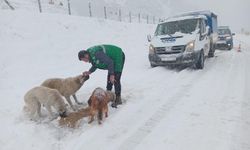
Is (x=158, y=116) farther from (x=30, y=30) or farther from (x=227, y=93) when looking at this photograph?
(x=30, y=30)

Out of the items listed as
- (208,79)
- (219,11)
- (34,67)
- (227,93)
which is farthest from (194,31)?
(219,11)

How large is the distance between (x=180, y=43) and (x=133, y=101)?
16.5 feet

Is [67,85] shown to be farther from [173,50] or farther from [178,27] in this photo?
[178,27]

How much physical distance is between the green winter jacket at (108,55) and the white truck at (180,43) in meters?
5.22

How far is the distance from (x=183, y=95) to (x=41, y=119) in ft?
12.0

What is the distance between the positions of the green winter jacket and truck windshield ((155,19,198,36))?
20.4 feet

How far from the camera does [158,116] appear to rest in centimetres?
696

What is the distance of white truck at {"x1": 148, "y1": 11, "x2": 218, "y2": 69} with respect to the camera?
12.3m

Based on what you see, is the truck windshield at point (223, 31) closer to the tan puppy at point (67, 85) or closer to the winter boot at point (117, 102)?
the winter boot at point (117, 102)

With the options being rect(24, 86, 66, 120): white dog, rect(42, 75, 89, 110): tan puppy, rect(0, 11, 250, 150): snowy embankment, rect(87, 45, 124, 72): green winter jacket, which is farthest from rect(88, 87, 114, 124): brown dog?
rect(42, 75, 89, 110): tan puppy

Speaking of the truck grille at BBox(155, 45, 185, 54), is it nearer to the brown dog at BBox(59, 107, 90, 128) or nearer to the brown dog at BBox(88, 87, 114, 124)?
the brown dog at BBox(88, 87, 114, 124)

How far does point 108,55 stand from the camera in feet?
23.9

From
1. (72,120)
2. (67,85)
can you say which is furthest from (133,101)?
(72,120)

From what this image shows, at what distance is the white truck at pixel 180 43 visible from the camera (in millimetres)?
12328
